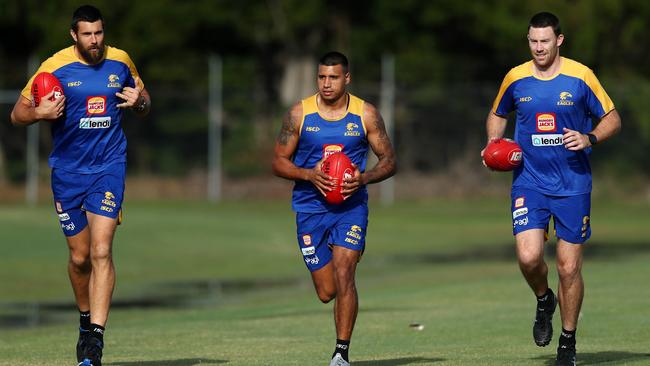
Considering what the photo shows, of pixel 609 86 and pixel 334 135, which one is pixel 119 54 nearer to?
pixel 334 135

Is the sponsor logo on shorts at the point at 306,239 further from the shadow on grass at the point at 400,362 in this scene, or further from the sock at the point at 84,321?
the sock at the point at 84,321

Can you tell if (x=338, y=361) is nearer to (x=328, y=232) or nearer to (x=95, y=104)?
(x=328, y=232)

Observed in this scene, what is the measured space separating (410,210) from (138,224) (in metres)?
7.76

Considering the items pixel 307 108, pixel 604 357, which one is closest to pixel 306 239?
pixel 307 108

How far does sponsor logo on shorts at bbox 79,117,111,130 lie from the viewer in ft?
34.5

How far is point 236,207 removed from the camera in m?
33.5

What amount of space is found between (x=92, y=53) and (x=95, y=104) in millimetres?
363

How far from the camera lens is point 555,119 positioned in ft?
34.1

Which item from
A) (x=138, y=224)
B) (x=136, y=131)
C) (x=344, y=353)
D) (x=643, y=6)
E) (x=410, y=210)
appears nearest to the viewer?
(x=344, y=353)

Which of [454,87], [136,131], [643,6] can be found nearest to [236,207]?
[136,131]

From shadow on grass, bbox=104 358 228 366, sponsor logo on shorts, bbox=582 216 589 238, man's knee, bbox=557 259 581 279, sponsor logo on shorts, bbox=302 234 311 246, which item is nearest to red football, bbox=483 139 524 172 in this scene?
sponsor logo on shorts, bbox=582 216 589 238

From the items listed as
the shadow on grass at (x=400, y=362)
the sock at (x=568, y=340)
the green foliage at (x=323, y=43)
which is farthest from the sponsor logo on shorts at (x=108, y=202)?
the green foliage at (x=323, y=43)

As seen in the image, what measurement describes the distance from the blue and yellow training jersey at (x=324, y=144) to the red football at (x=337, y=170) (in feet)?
0.56

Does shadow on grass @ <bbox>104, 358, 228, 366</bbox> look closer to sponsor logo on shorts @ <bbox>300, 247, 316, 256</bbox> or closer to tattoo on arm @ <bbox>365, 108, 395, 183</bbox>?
sponsor logo on shorts @ <bbox>300, 247, 316, 256</bbox>
